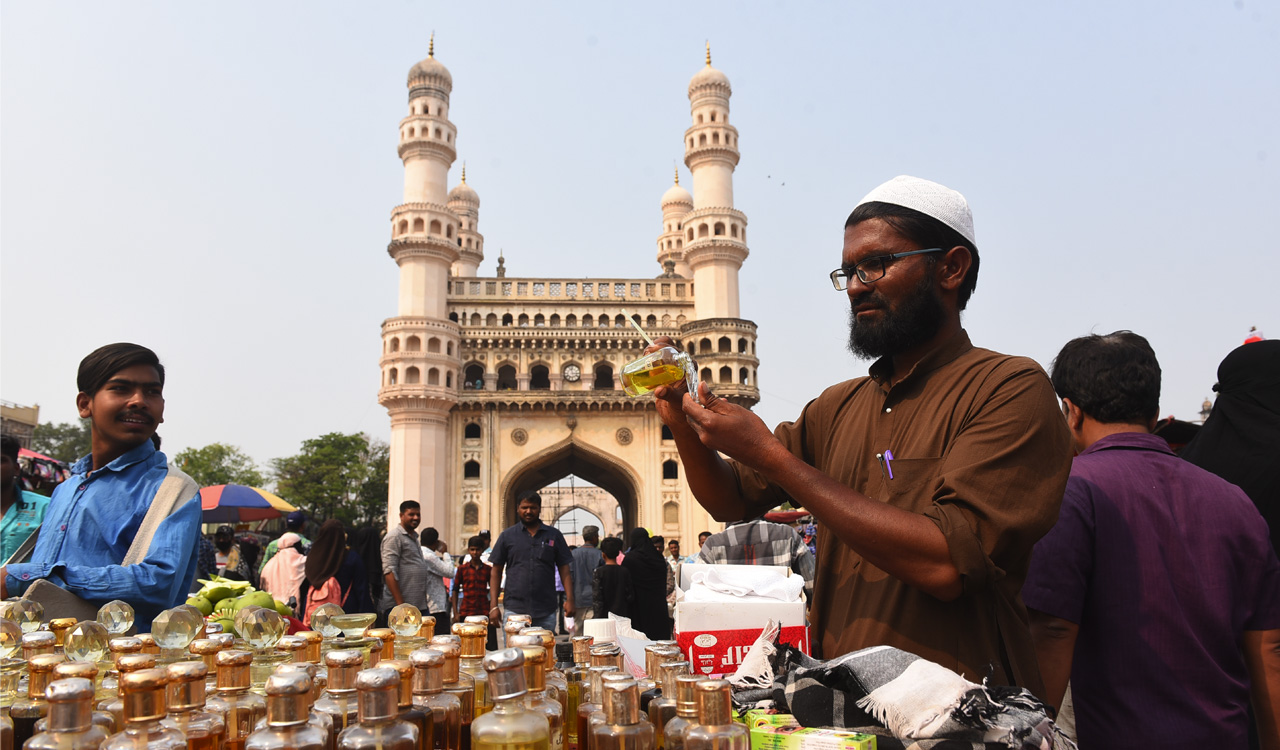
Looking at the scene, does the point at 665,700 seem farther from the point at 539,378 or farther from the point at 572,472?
the point at 572,472

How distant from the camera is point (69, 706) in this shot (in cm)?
98

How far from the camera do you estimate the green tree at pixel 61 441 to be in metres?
53.8

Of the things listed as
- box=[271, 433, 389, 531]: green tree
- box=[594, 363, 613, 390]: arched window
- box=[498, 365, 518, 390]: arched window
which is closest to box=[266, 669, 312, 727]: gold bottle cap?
box=[498, 365, 518, 390]: arched window

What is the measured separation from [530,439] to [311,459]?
65.0ft

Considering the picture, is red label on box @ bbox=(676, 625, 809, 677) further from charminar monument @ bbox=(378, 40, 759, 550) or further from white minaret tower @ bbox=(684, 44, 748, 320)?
white minaret tower @ bbox=(684, 44, 748, 320)

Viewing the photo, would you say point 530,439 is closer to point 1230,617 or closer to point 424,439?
point 424,439

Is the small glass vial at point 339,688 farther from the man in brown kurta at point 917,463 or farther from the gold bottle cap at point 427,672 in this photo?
the man in brown kurta at point 917,463

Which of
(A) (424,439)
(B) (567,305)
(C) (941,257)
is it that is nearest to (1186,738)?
(C) (941,257)

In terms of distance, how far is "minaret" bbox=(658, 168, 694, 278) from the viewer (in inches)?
1495

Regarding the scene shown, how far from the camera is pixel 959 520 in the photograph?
1568 mm

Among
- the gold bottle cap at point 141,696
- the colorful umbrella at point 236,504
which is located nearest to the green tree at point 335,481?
the colorful umbrella at point 236,504

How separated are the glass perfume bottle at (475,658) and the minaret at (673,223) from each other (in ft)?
120

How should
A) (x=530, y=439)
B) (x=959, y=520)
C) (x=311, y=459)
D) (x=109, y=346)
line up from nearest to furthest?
1. (x=959, y=520)
2. (x=109, y=346)
3. (x=530, y=439)
4. (x=311, y=459)

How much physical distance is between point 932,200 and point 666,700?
1267mm
